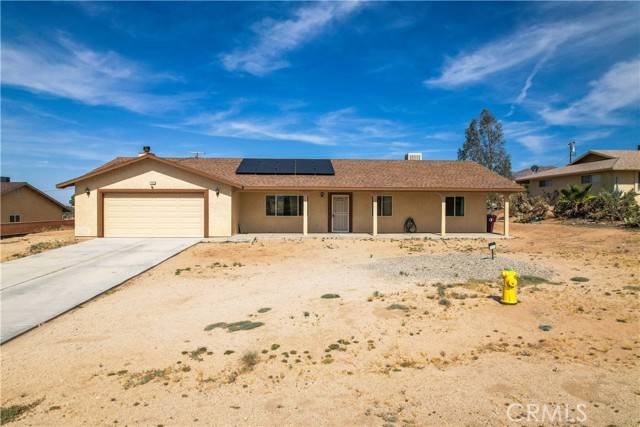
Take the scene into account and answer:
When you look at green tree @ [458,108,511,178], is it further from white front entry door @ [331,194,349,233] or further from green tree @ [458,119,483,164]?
white front entry door @ [331,194,349,233]

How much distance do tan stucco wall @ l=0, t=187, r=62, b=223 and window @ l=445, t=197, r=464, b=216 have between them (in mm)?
28318

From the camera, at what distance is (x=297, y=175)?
19.5 m

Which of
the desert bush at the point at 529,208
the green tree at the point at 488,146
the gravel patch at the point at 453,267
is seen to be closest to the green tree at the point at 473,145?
the green tree at the point at 488,146

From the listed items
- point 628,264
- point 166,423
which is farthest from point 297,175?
point 166,423

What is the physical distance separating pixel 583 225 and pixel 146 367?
22.7m

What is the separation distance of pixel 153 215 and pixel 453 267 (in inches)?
533

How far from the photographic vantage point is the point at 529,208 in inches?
1029

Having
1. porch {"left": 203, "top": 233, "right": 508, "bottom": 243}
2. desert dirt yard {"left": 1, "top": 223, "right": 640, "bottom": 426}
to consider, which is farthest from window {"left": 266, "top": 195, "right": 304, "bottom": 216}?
desert dirt yard {"left": 1, "top": 223, "right": 640, "bottom": 426}

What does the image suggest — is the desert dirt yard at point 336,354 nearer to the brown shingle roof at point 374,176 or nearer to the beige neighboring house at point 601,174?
the brown shingle roof at point 374,176

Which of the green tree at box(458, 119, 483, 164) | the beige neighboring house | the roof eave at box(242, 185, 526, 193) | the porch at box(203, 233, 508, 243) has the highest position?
the green tree at box(458, 119, 483, 164)

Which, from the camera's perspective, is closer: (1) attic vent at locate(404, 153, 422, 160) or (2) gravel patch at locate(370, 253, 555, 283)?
(2) gravel patch at locate(370, 253, 555, 283)

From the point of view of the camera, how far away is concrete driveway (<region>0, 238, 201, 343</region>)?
6535 millimetres

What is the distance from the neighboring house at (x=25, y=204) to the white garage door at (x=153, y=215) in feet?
42.8

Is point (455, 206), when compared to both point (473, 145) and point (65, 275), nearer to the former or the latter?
point (65, 275)
